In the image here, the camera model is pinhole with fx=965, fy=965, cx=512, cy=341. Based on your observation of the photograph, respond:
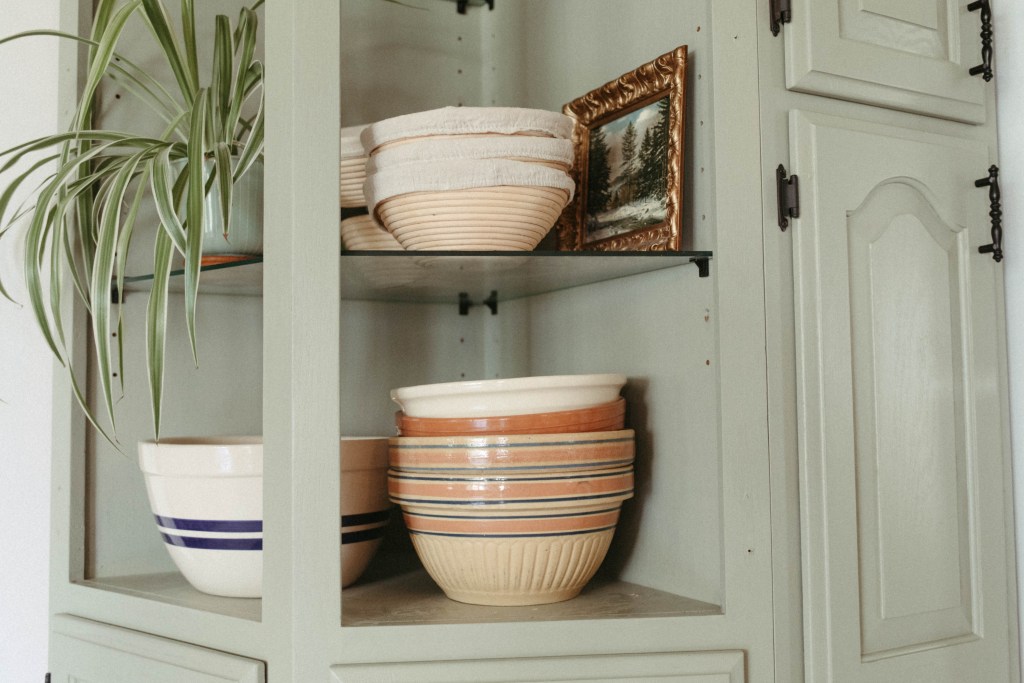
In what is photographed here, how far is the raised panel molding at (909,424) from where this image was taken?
108cm

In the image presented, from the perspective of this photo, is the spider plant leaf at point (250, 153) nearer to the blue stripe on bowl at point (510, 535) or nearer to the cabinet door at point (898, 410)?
the blue stripe on bowl at point (510, 535)

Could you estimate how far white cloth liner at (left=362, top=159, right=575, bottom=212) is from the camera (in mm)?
1052

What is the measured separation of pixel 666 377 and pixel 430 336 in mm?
442

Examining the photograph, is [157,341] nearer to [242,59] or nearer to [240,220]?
[240,220]

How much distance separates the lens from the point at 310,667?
3.04ft

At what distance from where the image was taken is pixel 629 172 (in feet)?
3.87

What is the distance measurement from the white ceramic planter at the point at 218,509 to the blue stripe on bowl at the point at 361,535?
0.09 metres

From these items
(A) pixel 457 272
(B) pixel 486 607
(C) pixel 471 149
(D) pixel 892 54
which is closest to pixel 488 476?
(B) pixel 486 607

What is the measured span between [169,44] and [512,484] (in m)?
0.69

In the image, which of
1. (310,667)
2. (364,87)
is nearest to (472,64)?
(364,87)

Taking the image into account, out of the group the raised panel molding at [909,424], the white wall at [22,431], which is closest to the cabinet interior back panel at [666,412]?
the raised panel molding at [909,424]

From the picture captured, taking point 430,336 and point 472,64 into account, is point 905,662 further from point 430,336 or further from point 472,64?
point 472,64

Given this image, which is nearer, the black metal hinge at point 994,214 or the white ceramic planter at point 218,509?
the white ceramic planter at point 218,509

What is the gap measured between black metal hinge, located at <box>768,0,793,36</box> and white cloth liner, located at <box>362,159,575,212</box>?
293mm
